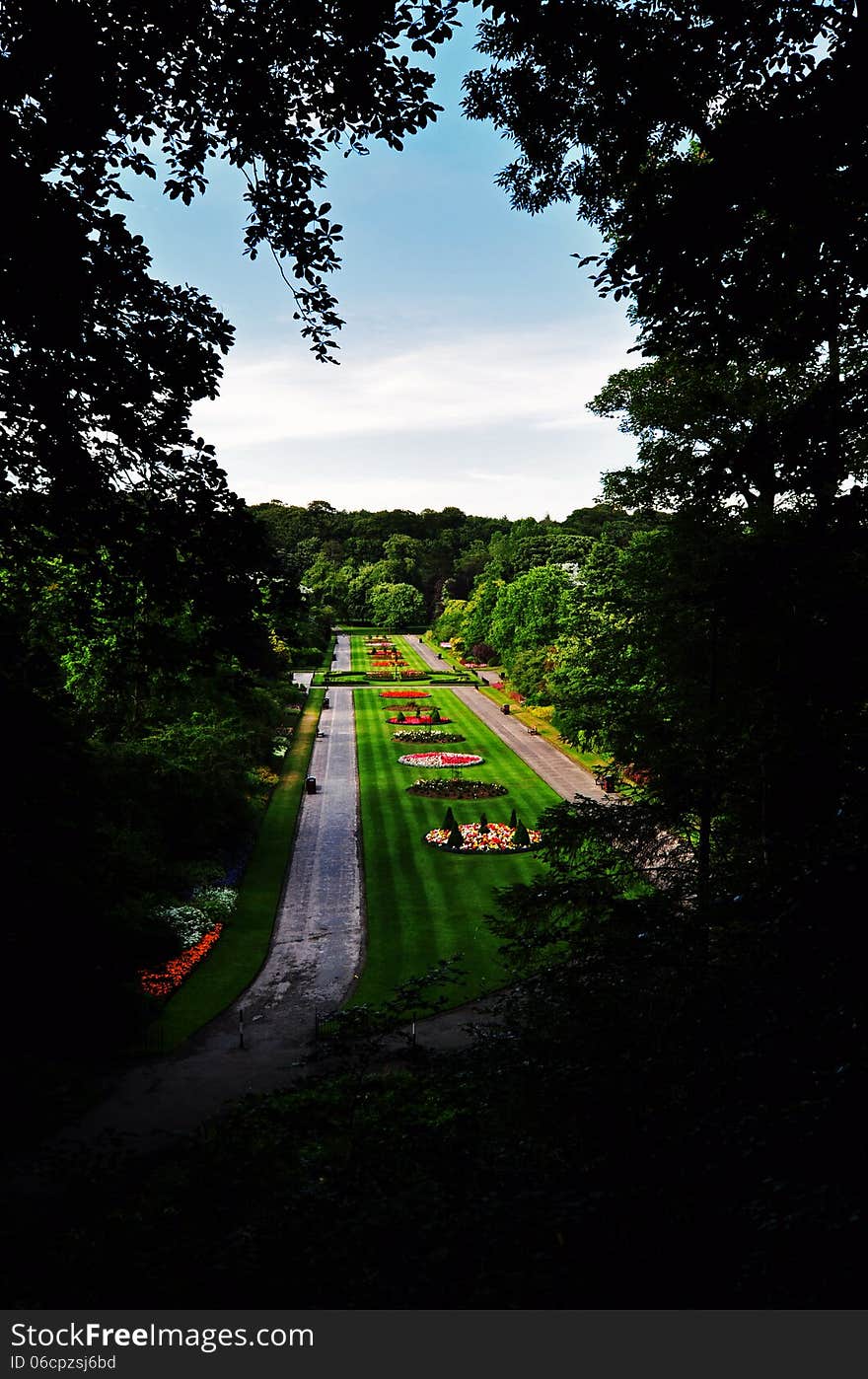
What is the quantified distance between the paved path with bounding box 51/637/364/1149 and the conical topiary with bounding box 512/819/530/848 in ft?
18.0

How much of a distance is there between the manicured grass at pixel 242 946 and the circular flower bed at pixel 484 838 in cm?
533

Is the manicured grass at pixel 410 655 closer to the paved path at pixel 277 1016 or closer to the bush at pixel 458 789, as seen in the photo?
the bush at pixel 458 789

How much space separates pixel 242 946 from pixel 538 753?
2477 centimetres

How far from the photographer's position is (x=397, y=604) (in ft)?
362

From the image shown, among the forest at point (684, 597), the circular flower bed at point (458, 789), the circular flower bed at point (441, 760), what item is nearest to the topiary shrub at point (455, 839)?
the circular flower bed at point (458, 789)

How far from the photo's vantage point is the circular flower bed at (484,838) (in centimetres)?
2680

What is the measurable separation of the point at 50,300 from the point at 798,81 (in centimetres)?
520

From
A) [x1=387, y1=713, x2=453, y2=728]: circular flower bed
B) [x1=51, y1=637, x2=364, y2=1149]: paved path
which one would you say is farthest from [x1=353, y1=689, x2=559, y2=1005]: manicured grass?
[x1=387, y1=713, x2=453, y2=728]: circular flower bed

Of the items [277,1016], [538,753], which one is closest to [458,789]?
[538,753]

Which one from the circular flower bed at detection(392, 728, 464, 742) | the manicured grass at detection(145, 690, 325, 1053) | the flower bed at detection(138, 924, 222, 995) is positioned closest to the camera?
the manicured grass at detection(145, 690, 325, 1053)

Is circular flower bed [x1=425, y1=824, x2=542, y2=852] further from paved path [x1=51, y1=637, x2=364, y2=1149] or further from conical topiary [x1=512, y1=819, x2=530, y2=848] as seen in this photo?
paved path [x1=51, y1=637, x2=364, y2=1149]

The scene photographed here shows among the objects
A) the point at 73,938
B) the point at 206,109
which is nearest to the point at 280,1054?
the point at 73,938

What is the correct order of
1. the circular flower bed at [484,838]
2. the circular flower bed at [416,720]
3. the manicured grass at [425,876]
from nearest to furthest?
the manicured grass at [425,876]
the circular flower bed at [484,838]
the circular flower bed at [416,720]

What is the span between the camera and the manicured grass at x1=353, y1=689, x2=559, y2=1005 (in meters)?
18.7
